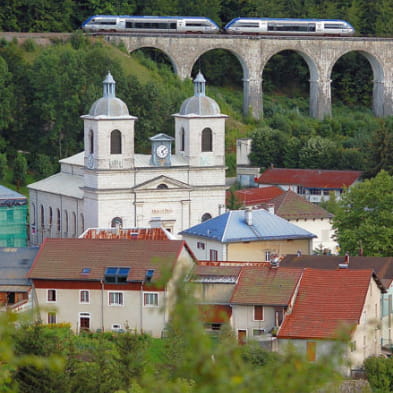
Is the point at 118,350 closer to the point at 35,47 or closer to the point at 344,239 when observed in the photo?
the point at 344,239

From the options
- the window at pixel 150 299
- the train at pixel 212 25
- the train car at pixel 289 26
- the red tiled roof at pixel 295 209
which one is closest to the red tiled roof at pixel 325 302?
the window at pixel 150 299

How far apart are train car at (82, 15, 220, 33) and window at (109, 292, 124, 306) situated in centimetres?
4557

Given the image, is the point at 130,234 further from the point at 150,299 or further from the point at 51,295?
the point at 150,299

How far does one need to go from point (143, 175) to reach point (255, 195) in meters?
12.7

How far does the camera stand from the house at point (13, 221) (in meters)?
60.2

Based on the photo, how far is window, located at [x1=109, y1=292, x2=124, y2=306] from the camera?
42.8 metres

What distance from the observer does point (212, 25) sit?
9062cm

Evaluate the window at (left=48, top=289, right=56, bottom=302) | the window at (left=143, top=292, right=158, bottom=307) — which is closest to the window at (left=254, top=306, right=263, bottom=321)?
the window at (left=143, top=292, right=158, bottom=307)

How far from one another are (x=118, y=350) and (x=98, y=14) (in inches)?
2356

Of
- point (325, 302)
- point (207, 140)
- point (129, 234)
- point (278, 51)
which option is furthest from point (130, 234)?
point (278, 51)

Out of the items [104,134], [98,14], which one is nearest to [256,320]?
[104,134]

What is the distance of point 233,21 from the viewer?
9200 centimetres

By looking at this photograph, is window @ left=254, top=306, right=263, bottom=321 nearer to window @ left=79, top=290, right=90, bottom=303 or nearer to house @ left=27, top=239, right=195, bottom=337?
house @ left=27, top=239, right=195, bottom=337

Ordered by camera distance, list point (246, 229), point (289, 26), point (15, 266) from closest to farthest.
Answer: point (15, 266) < point (246, 229) < point (289, 26)
